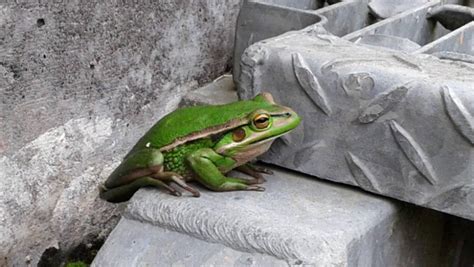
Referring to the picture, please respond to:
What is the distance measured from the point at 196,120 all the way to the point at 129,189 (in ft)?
0.79

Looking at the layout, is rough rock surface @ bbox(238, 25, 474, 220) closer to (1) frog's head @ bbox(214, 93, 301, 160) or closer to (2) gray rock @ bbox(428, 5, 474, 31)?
(1) frog's head @ bbox(214, 93, 301, 160)

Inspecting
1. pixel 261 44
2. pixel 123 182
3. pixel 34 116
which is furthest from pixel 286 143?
pixel 34 116

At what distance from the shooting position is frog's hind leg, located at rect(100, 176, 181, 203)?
1798 millimetres

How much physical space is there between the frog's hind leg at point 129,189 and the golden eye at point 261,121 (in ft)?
0.77

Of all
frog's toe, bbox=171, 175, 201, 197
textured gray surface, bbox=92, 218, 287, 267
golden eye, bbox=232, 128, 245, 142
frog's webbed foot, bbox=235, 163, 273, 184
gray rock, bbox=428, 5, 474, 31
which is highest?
golden eye, bbox=232, 128, 245, 142

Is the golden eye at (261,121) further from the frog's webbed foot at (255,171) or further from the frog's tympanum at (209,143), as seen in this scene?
the frog's webbed foot at (255,171)

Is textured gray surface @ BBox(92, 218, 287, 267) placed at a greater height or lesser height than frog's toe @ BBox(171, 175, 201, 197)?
lesser

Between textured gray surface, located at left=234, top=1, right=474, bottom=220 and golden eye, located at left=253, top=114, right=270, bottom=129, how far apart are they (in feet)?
0.40

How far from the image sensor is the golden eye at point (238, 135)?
1771 millimetres

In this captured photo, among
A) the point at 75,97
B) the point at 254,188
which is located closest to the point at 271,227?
the point at 254,188

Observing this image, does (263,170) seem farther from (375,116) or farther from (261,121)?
(375,116)

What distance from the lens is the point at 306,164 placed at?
1.88 metres

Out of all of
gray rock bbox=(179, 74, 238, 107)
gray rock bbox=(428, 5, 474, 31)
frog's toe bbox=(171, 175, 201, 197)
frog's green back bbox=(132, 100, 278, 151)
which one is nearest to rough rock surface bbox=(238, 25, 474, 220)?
frog's green back bbox=(132, 100, 278, 151)

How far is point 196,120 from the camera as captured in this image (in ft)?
5.92
